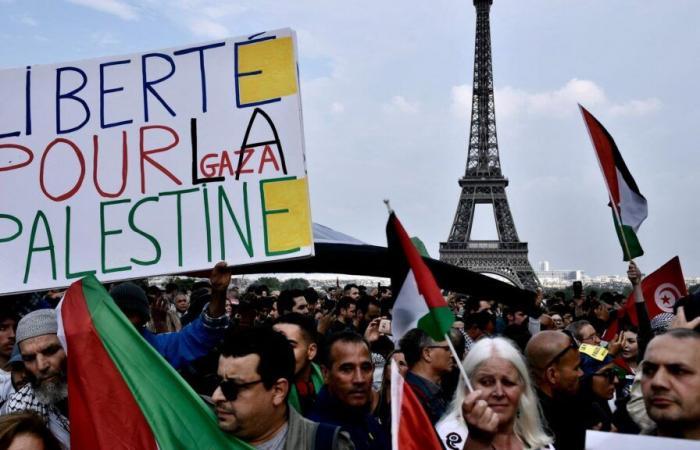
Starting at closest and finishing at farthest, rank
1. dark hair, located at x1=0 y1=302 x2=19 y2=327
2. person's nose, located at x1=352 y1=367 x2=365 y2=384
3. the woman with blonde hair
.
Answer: the woman with blonde hair
person's nose, located at x1=352 y1=367 x2=365 y2=384
dark hair, located at x1=0 y1=302 x2=19 y2=327

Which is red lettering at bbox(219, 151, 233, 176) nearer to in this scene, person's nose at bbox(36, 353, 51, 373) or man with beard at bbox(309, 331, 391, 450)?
man with beard at bbox(309, 331, 391, 450)

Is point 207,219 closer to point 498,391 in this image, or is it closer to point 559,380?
point 498,391

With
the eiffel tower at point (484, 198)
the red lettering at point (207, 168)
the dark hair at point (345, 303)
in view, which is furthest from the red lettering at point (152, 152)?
the eiffel tower at point (484, 198)

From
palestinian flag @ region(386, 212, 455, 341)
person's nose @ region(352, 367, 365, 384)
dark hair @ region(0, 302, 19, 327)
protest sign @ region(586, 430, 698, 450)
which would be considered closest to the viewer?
protest sign @ region(586, 430, 698, 450)

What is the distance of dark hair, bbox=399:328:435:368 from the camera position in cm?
484

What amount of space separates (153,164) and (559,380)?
279 cm

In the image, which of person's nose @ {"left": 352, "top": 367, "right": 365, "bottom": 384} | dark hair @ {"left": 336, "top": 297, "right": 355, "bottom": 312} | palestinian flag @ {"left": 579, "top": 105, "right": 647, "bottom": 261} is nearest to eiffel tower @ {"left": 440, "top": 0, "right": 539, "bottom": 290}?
dark hair @ {"left": 336, "top": 297, "right": 355, "bottom": 312}

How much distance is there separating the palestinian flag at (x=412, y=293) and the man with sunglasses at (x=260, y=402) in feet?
1.94

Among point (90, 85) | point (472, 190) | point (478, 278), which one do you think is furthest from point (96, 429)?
point (472, 190)

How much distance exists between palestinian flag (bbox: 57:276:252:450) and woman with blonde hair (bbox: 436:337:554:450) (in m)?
1.12

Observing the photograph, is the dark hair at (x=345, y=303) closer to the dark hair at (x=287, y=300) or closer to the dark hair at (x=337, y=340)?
the dark hair at (x=287, y=300)

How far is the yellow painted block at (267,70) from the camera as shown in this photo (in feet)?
14.9

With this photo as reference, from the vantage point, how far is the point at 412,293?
3426 millimetres

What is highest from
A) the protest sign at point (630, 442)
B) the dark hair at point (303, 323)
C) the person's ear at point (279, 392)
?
the dark hair at point (303, 323)
